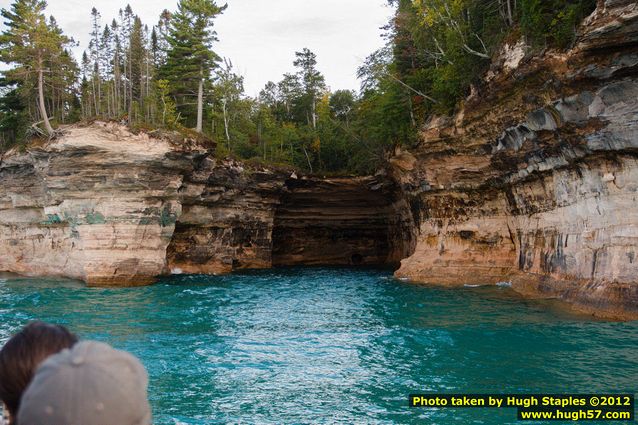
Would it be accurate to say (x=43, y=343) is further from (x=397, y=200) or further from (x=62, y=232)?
(x=397, y=200)

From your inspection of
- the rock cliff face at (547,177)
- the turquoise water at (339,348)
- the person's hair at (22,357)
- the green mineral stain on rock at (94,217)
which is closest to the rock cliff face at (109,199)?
the green mineral stain on rock at (94,217)

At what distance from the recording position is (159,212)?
1007 inches

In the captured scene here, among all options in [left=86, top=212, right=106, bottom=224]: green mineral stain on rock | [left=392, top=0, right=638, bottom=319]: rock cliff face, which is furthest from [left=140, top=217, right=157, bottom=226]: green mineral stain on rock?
[left=392, top=0, right=638, bottom=319]: rock cliff face

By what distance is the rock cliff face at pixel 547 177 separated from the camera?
13.6 meters

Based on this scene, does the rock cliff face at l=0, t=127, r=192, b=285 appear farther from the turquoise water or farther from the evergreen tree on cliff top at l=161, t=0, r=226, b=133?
the evergreen tree on cliff top at l=161, t=0, r=226, b=133

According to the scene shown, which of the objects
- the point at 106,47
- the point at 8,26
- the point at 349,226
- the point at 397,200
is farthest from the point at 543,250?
the point at 106,47

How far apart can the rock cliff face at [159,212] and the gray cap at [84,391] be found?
2310cm

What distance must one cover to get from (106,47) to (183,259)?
71.5 feet

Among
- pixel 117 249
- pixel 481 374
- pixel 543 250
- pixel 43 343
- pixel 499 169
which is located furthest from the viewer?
pixel 117 249

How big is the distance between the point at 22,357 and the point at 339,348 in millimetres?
10804

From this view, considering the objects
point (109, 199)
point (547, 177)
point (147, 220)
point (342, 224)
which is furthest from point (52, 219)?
point (547, 177)

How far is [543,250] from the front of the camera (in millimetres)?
18922

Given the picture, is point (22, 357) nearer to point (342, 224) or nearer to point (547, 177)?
point (547, 177)

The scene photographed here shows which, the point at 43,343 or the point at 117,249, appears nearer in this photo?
the point at 43,343
